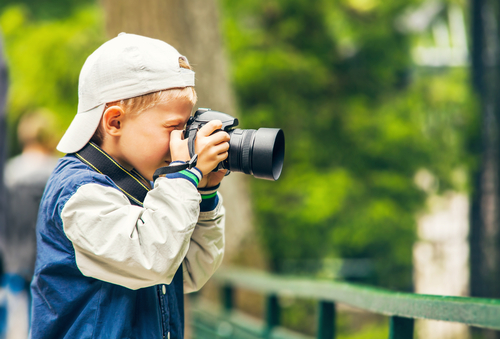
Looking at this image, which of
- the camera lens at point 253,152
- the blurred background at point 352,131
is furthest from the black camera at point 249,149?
the blurred background at point 352,131

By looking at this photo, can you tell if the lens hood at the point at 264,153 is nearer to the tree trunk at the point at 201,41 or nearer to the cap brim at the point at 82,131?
the cap brim at the point at 82,131

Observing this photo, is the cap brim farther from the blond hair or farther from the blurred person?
the blurred person

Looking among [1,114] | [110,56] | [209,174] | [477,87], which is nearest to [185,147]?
[209,174]

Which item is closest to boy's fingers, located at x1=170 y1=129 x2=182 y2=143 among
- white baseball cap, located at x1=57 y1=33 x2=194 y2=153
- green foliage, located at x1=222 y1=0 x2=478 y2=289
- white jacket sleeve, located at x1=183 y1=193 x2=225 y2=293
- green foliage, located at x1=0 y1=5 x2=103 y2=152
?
white baseball cap, located at x1=57 y1=33 x2=194 y2=153

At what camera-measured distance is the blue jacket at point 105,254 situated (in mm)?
1243

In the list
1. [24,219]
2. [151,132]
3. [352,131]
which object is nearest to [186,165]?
[151,132]

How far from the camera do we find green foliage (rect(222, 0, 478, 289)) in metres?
5.49

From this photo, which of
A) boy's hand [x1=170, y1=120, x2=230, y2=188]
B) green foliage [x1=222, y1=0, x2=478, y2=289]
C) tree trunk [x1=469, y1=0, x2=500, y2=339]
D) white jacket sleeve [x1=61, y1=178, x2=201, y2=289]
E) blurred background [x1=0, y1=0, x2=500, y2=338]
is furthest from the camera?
green foliage [x1=222, y1=0, x2=478, y2=289]

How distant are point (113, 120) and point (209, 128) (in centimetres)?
26

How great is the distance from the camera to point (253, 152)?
4.73ft

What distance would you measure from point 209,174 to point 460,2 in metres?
5.91

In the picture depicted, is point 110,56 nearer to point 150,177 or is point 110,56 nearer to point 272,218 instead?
point 150,177

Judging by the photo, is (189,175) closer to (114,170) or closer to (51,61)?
(114,170)

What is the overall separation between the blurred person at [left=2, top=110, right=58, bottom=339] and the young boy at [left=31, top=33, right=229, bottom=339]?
2.81m
